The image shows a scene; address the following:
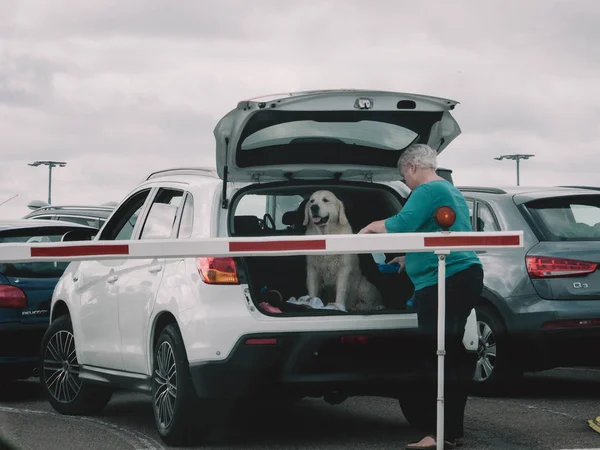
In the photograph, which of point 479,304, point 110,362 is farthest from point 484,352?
point 110,362

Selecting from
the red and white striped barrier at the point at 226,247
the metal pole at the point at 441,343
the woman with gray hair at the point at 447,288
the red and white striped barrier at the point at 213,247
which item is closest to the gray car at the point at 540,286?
the woman with gray hair at the point at 447,288

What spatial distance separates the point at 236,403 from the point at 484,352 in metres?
3.46

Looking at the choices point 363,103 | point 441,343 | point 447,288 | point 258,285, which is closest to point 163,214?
point 258,285

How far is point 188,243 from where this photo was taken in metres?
6.39

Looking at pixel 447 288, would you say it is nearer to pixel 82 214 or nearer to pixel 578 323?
pixel 578 323

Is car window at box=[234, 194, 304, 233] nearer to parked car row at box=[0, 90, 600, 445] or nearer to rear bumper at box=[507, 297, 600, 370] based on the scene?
parked car row at box=[0, 90, 600, 445]

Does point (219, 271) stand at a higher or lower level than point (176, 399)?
higher

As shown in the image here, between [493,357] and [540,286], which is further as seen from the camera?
[493,357]

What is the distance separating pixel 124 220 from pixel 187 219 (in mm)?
1499

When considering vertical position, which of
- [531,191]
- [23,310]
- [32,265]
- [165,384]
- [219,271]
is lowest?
[165,384]

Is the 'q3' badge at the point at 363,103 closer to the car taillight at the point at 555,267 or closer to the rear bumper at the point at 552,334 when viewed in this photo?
the car taillight at the point at 555,267

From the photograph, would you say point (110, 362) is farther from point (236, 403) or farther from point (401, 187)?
point (401, 187)

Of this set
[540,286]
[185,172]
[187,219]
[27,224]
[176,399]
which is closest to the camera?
[176,399]

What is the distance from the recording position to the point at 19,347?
32.2ft
